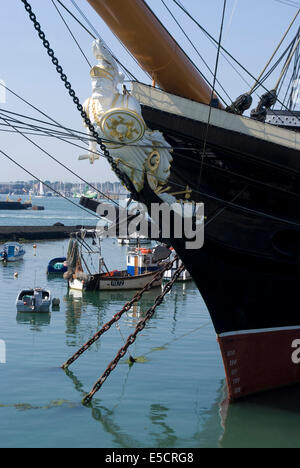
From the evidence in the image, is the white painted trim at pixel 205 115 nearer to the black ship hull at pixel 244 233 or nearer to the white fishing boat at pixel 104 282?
the black ship hull at pixel 244 233

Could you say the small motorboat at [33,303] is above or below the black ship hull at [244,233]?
below

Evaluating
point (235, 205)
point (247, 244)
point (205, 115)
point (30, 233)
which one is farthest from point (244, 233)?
point (30, 233)

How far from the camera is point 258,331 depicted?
40.4 feet

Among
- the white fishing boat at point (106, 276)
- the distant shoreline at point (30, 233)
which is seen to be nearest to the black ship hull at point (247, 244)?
the white fishing boat at point (106, 276)

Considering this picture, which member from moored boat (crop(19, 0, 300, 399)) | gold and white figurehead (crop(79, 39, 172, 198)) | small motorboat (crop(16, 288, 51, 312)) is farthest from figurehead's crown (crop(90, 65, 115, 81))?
small motorboat (crop(16, 288, 51, 312))

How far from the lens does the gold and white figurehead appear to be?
10438mm

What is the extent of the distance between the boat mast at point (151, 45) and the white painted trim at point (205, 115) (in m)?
1.84

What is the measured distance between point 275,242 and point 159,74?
4.61m

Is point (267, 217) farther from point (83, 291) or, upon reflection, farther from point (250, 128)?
point (83, 291)

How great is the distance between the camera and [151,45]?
13.2 meters

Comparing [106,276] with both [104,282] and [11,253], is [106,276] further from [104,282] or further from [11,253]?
[11,253]

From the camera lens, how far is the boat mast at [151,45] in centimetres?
1241

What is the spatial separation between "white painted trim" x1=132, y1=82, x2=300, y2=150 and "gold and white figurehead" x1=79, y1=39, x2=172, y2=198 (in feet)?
2.40
